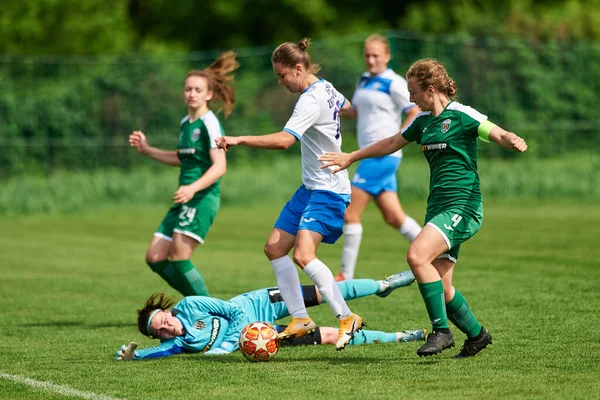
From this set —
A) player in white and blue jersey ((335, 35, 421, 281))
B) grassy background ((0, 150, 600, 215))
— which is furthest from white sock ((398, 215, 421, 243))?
grassy background ((0, 150, 600, 215))

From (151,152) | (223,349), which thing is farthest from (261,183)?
(223,349)

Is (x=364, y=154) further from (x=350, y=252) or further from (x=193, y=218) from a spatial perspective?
(x=350, y=252)

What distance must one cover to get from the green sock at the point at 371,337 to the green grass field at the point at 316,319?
0.13 metres

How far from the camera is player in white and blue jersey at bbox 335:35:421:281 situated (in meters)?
10.2

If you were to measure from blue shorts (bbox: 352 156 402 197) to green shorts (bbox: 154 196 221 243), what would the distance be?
6.74 feet

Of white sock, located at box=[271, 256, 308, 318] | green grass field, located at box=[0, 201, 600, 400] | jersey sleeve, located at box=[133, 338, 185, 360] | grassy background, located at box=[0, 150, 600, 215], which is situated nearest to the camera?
green grass field, located at box=[0, 201, 600, 400]

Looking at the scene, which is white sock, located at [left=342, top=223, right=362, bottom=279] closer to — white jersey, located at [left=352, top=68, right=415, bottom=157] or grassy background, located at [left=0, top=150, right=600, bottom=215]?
white jersey, located at [left=352, top=68, right=415, bottom=157]

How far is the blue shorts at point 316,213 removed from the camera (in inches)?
272

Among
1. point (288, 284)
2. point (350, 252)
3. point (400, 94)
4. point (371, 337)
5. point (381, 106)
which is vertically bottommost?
point (371, 337)

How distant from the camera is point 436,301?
623cm

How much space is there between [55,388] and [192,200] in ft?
9.90

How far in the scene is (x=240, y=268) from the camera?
12.0 metres

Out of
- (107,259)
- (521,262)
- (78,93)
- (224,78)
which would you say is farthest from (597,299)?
(78,93)

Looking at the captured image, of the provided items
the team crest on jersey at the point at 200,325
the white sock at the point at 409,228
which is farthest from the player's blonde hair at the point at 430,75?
the white sock at the point at 409,228
